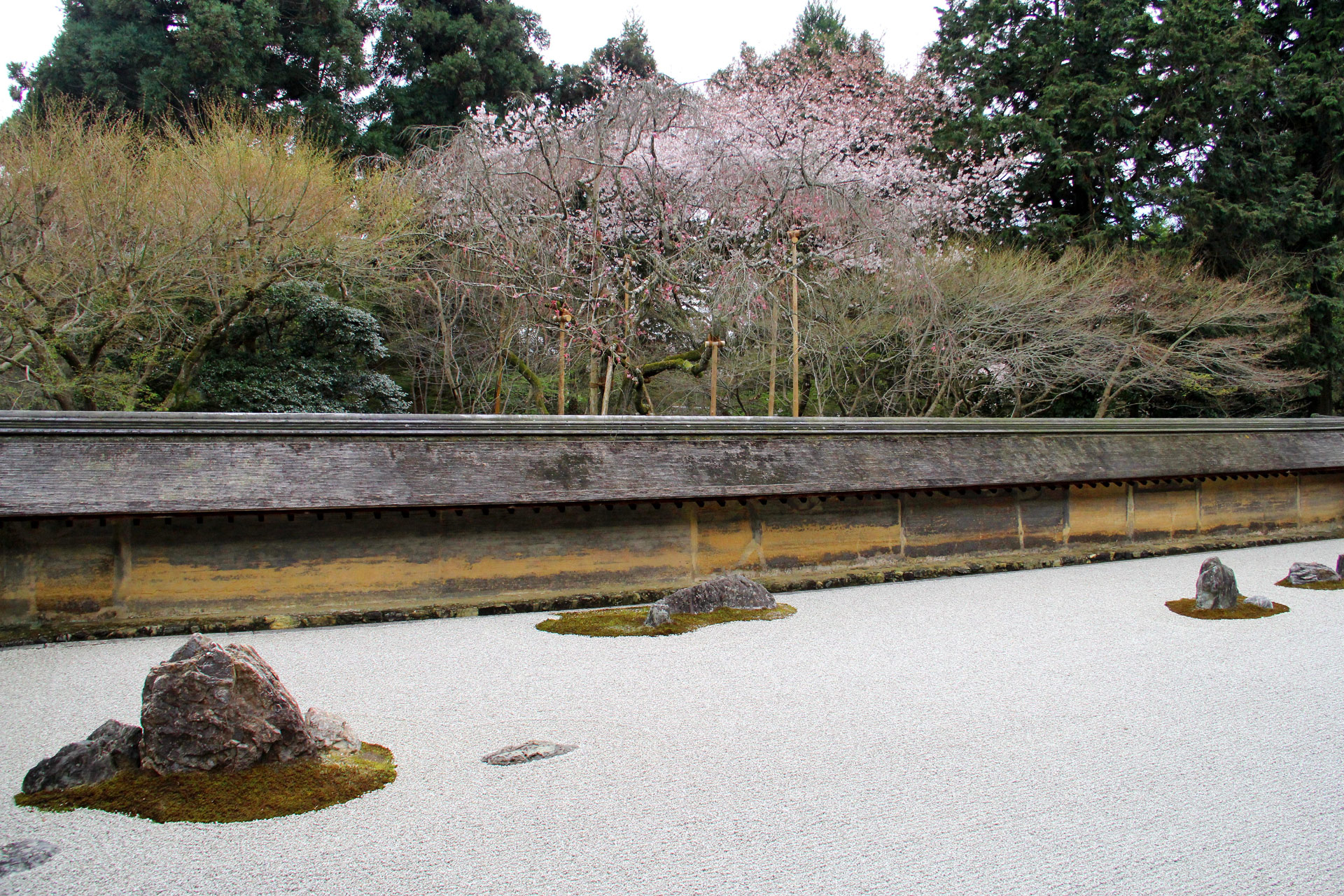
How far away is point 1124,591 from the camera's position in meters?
7.24

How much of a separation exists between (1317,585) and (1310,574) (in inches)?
4.8

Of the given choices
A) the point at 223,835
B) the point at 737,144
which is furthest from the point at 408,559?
the point at 737,144

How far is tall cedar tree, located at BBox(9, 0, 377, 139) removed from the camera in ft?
55.9

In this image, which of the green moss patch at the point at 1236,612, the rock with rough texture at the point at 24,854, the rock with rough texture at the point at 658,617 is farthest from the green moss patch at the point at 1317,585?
the rock with rough texture at the point at 24,854

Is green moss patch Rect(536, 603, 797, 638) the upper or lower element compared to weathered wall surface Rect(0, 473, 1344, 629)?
lower

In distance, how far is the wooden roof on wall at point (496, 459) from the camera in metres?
5.51

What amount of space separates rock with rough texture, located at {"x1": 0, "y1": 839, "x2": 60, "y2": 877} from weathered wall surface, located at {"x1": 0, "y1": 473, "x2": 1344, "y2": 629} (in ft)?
11.4

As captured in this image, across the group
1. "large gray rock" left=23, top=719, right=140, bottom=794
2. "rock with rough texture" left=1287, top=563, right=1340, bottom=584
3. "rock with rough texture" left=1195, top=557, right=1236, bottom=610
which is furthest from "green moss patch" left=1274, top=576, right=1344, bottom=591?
"large gray rock" left=23, top=719, right=140, bottom=794

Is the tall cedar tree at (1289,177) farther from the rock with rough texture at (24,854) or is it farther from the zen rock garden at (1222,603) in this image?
the rock with rough texture at (24,854)

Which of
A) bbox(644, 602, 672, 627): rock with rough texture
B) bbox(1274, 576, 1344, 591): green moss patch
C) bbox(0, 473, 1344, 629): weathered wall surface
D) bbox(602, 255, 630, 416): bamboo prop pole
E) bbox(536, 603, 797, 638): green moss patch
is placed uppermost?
bbox(602, 255, 630, 416): bamboo prop pole

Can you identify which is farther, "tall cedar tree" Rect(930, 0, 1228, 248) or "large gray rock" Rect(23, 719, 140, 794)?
"tall cedar tree" Rect(930, 0, 1228, 248)

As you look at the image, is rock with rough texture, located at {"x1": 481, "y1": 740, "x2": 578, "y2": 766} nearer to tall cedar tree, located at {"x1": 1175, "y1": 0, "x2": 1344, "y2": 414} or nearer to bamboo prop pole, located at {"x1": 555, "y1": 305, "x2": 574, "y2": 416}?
bamboo prop pole, located at {"x1": 555, "y1": 305, "x2": 574, "y2": 416}

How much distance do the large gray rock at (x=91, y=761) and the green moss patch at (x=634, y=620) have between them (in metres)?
2.87

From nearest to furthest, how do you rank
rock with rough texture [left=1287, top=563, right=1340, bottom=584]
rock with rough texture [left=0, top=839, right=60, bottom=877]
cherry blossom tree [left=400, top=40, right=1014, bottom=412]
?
1. rock with rough texture [left=0, top=839, right=60, bottom=877]
2. rock with rough texture [left=1287, top=563, right=1340, bottom=584]
3. cherry blossom tree [left=400, top=40, right=1014, bottom=412]
